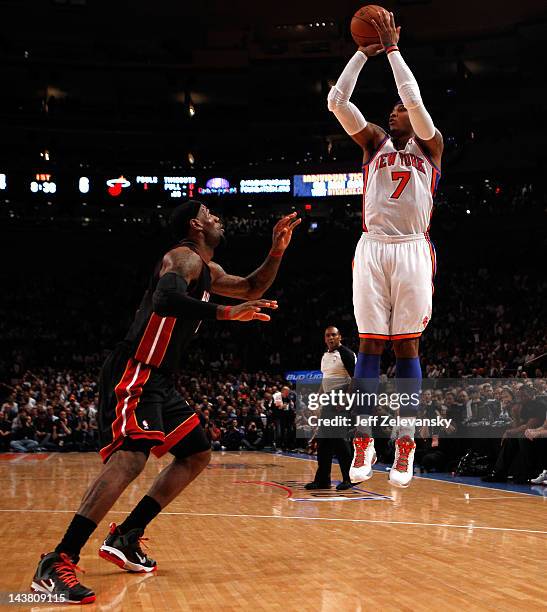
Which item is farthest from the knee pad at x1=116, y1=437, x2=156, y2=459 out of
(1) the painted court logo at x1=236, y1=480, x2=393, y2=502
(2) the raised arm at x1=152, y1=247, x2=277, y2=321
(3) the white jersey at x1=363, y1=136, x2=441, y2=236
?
(1) the painted court logo at x1=236, y1=480, x2=393, y2=502

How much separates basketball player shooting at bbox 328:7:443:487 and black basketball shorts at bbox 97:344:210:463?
143cm

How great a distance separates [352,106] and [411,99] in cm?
40

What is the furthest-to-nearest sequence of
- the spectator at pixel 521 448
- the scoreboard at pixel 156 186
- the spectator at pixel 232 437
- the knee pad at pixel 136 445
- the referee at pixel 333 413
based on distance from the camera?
the scoreboard at pixel 156 186 → the spectator at pixel 232 437 → the spectator at pixel 521 448 → the referee at pixel 333 413 → the knee pad at pixel 136 445

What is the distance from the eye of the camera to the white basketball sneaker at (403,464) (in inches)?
198

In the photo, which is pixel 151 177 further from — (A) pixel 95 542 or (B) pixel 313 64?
(A) pixel 95 542

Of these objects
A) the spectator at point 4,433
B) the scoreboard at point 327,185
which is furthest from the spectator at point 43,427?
the scoreboard at point 327,185

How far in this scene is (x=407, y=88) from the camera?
4.88 meters

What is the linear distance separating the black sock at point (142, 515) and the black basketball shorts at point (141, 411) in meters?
0.44

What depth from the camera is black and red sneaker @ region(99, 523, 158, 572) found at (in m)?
5.94

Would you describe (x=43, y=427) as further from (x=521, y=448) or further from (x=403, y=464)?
(x=403, y=464)

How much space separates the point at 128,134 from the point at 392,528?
30859 millimetres

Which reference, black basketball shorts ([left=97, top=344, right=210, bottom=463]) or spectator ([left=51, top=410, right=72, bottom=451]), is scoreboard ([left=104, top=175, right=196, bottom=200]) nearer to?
spectator ([left=51, top=410, right=72, bottom=451])

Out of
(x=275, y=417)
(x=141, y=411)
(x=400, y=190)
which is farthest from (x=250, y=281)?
(x=275, y=417)

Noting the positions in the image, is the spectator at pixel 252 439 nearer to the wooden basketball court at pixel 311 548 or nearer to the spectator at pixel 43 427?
the spectator at pixel 43 427
